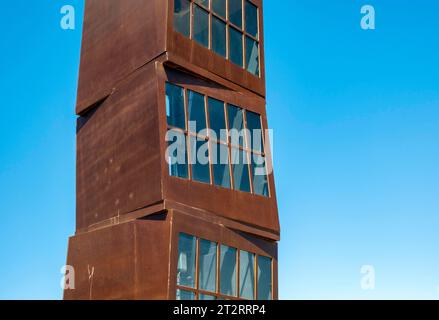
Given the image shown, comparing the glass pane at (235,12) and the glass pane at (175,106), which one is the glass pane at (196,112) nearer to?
the glass pane at (175,106)

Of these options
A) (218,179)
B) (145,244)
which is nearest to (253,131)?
(218,179)

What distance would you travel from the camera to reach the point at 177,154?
736 inches

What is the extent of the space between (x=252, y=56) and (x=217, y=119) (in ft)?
11.0

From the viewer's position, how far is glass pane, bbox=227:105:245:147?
67.3ft

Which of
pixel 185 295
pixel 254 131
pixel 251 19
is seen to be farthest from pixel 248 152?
pixel 185 295

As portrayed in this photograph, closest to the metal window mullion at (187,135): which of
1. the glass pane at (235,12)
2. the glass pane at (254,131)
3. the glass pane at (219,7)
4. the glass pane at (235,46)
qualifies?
the glass pane at (254,131)

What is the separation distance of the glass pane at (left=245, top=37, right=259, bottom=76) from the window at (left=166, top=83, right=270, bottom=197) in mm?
1757

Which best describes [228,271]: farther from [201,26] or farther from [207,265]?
[201,26]

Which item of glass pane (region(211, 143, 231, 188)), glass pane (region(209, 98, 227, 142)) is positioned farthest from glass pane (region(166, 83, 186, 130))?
glass pane (region(211, 143, 231, 188))

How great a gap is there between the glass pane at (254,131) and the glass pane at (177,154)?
9.33ft

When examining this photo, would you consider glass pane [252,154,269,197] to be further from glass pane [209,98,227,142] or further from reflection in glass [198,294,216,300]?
reflection in glass [198,294,216,300]

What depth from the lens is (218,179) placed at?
64.6 ft

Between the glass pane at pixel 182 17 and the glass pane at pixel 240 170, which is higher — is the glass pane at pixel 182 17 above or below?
above

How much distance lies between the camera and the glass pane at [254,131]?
21.1m
